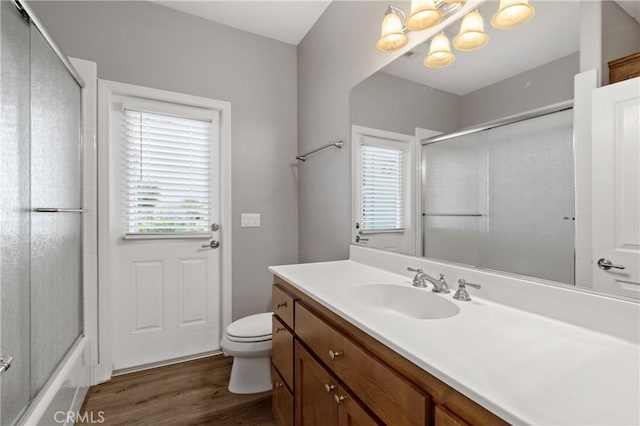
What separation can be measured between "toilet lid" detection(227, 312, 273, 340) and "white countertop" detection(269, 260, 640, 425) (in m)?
1.00

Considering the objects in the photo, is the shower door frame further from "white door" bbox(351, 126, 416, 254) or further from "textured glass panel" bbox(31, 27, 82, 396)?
"textured glass panel" bbox(31, 27, 82, 396)

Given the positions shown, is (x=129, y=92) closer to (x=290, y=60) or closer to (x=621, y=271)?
(x=290, y=60)

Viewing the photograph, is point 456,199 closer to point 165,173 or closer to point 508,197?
point 508,197

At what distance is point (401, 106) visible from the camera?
4.91ft

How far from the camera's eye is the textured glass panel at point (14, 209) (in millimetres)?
1036

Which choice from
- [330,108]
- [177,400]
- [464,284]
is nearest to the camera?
[464,284]

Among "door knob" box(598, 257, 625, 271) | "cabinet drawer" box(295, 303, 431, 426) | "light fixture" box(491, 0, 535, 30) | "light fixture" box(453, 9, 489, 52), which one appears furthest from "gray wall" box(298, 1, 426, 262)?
"door knob" box(598, 257, 625, 271)

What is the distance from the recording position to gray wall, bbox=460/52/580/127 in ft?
2.87

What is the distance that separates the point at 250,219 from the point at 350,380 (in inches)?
70.7

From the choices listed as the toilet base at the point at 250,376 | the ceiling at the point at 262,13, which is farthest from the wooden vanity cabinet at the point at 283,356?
the ceiling at the point at 262,13

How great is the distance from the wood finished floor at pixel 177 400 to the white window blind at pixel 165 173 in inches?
39.5

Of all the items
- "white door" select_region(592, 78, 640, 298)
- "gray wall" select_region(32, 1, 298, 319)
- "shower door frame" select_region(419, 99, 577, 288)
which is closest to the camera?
"white door" select_region(592, 78, 640, 298)

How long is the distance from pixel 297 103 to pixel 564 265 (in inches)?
91.8

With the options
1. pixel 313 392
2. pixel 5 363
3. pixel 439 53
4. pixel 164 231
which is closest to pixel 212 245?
pixel 164 231
